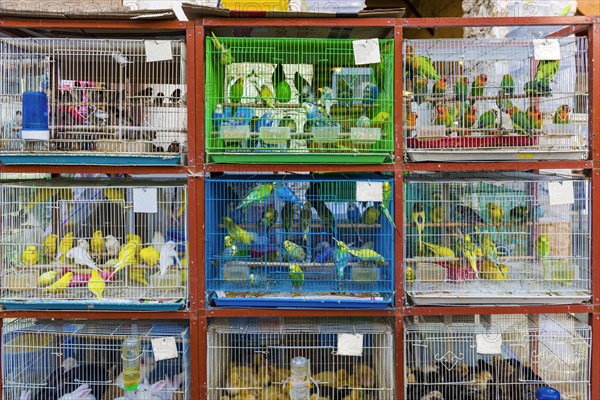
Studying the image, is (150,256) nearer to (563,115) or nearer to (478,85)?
(478,85)

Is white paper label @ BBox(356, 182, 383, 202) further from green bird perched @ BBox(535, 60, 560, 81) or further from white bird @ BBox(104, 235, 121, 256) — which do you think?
white bird @ BBox(104, 235, 121, 256)

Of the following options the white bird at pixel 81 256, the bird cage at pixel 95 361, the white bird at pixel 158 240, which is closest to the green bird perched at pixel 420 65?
the white bird at pixel 158 240

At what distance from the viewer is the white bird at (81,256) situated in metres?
2.46

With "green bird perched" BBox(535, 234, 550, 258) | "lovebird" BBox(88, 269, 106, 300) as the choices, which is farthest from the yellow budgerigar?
"green bird perched" BBox(535, 234, 550, 258)

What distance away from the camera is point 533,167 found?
238 cm

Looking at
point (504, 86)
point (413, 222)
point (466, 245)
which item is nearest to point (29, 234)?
point (413, 222)

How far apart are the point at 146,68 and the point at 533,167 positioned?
6.88ft

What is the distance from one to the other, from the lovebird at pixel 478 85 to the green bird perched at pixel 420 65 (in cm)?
20

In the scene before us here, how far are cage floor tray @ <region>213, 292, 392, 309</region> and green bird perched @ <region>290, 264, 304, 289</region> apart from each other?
94 millimetres

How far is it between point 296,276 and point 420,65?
1221mm

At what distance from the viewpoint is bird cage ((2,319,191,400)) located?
7.99 ft

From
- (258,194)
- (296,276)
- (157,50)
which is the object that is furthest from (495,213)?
(157,50)

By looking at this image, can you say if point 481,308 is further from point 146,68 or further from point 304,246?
point 146,68

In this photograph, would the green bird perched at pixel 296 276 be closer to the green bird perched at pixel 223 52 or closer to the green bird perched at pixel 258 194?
the green bird perched at pixel 258 194
